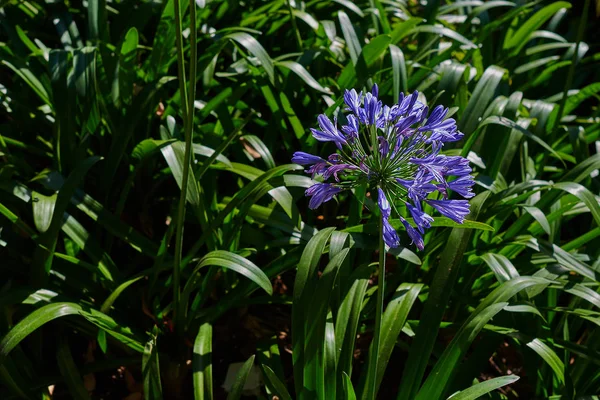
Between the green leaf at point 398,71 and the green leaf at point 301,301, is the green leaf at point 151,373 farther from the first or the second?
the green leaf at point 398,71

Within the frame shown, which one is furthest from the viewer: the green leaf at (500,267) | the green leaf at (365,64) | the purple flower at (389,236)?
the green leaf at (365,64)

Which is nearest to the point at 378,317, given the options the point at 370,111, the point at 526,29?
the point at 370,111

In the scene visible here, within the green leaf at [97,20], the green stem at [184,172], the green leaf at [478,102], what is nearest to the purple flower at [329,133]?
the green stem at [184,172]

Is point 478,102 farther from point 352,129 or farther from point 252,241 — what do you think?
point 352,129

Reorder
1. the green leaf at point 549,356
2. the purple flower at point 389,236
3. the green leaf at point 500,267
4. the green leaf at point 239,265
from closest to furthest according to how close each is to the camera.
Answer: the purple flower at point 389,236 → the green leaf at point 239,265 → the green leaf at point 549,356 → the green leaf at point 500,267

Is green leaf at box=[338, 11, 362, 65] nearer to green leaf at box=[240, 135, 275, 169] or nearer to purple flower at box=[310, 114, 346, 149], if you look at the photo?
green leaf at box=[240, 135, 275, 169]

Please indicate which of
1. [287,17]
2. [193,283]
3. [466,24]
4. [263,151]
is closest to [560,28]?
[466,24]

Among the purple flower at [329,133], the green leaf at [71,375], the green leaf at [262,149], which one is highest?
the purple flower at [329,133]

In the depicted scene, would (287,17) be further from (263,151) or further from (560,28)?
(560,28)

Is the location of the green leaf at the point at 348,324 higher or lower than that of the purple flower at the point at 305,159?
lower
